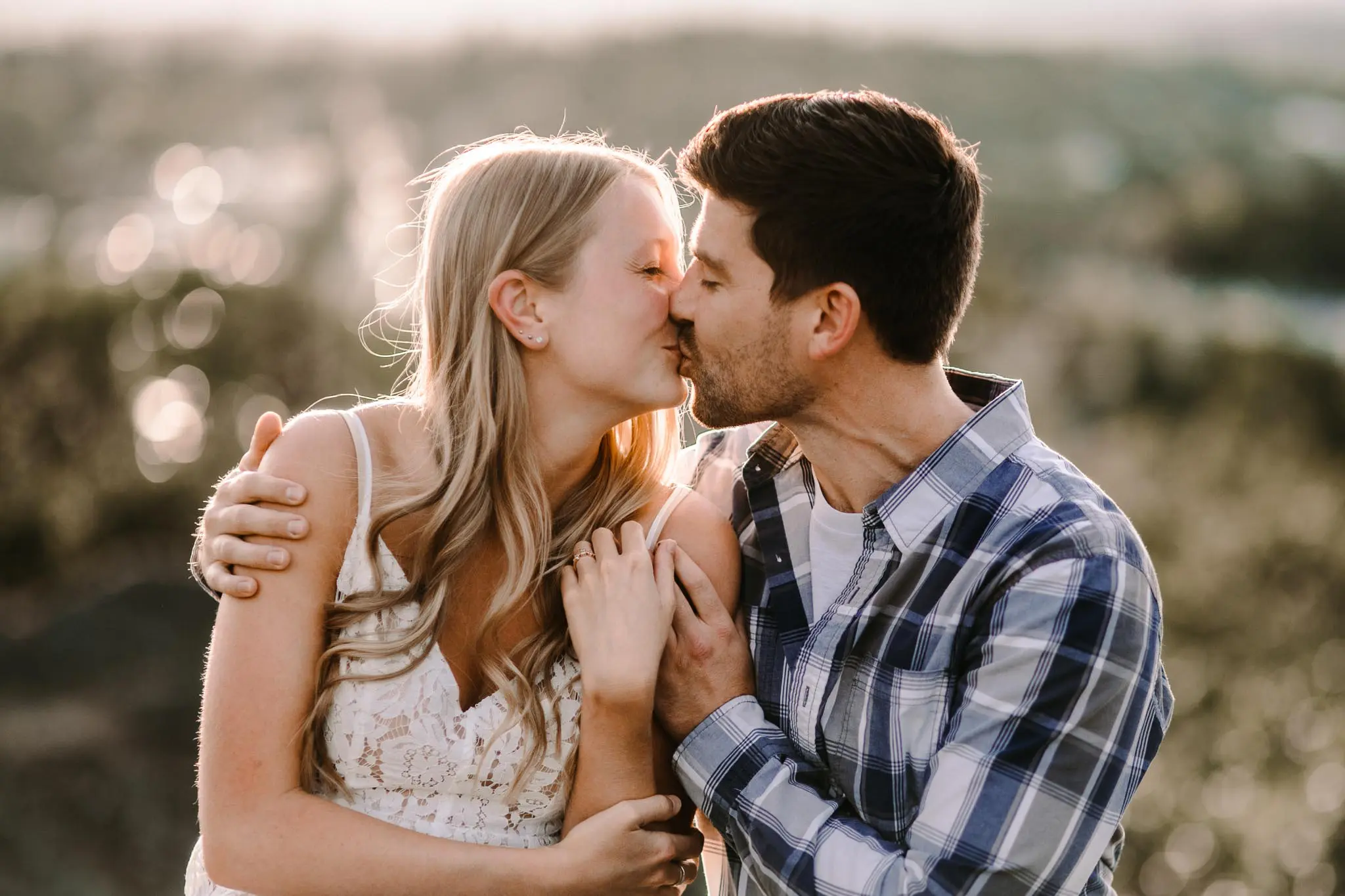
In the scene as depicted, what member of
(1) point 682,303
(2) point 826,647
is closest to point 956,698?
(2) point 826,647

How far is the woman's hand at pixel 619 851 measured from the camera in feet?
6.42

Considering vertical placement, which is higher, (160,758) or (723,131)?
(723,131)

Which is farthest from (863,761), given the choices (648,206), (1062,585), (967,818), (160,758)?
(160,758)

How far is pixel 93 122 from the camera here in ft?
19.9

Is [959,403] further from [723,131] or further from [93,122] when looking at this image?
[93,122]

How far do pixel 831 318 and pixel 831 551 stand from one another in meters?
0.43

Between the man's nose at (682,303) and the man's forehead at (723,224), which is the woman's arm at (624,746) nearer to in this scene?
the man's nose at (682,303)

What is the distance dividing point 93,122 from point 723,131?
5098 mm

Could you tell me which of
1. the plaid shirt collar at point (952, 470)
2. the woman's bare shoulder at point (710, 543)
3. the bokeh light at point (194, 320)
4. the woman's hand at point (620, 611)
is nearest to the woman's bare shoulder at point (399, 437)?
the woman's hand at point (620, 611)

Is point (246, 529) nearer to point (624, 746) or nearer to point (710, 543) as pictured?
point (624, 746)

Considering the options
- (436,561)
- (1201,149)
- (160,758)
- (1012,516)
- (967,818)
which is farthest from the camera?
(1201,149)

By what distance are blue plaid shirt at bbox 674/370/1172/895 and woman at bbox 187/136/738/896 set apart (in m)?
0.20

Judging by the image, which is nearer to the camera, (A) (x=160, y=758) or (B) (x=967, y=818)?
(B) (x=967, y=818)

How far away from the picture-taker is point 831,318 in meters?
2.14
